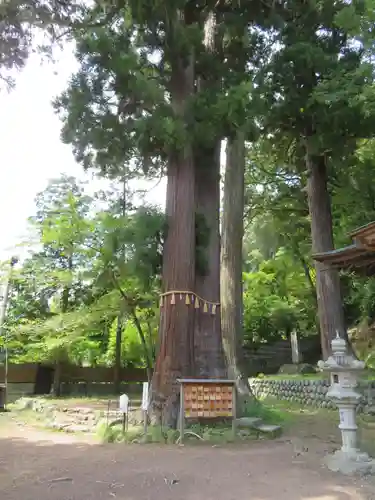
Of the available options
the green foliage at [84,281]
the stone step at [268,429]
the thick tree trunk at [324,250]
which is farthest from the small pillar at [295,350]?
the stone step at [268,429]

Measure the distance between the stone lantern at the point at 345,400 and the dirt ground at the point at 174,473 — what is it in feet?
0.83

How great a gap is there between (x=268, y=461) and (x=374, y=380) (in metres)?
5.30

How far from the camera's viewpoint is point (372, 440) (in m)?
6.43

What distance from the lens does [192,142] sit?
743 centimetres

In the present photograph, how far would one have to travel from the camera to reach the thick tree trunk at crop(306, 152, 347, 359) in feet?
36.4

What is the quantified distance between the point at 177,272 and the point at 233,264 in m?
3.10

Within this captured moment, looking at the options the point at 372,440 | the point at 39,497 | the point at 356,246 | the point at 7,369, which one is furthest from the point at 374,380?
the point at 7,369

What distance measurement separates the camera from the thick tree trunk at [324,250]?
36.4 ft

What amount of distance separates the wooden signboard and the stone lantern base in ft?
6.43

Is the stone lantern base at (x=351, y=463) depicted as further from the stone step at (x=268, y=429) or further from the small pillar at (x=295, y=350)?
the small pillar at (x=295, y=350)

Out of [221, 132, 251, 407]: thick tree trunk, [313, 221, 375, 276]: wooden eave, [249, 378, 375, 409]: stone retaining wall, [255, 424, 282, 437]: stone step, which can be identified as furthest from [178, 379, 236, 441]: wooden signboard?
[249, 378, 375, 409]: stone retaining wall

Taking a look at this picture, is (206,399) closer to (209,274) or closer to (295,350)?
(209,274)

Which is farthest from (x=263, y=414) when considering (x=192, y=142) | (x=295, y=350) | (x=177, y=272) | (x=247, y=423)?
(x=295, y=350)

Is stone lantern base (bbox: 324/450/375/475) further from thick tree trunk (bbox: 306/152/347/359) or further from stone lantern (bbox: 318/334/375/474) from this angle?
thick tree trunk (bbox: 306/152/347/359)
